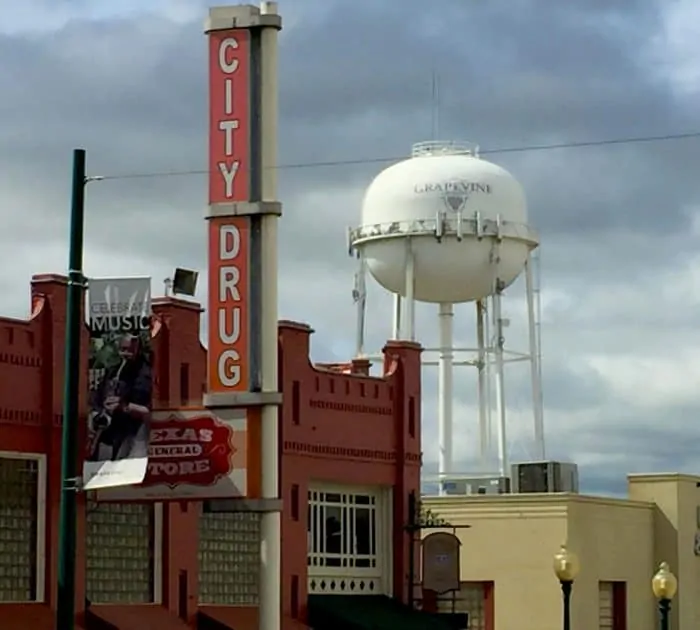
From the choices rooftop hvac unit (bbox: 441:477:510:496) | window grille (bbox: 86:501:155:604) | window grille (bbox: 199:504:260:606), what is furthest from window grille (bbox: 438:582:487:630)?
window grille (bbox: 86:501:155:604)

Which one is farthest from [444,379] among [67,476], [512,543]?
[67,476]

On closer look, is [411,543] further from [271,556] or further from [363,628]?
[271,556]

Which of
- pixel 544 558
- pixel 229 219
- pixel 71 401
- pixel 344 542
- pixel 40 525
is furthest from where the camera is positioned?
pixel 544 558

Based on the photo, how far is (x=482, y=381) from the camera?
5956 centimetres

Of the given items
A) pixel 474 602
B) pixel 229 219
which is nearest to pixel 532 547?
pixel 474 602

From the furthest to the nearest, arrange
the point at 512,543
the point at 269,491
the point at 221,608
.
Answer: the point at 512,543, the point at 221,608, the point at 269,491

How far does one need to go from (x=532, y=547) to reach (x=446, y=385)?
366 inches

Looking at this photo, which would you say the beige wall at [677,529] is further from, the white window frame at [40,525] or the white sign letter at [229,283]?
the white window frame at [40,525]

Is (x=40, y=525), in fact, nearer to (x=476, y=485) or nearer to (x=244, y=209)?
(x=244, y=209)

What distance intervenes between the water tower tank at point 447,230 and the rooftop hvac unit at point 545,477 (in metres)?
5.32

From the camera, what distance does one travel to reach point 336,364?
44562 mm

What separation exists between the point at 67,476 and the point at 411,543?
17.8m

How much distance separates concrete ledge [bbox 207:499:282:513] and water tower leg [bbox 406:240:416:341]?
22.9 m

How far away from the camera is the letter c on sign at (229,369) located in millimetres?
33000
